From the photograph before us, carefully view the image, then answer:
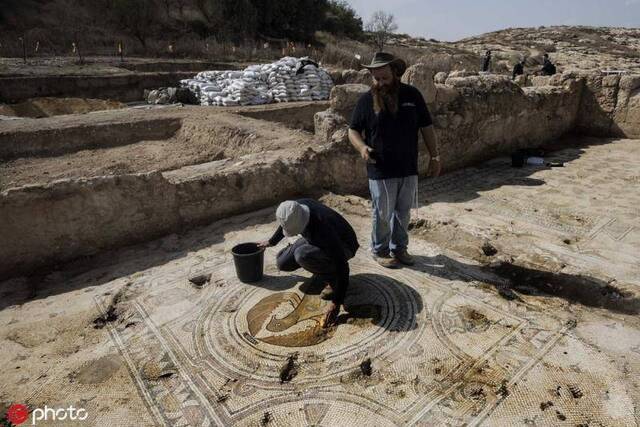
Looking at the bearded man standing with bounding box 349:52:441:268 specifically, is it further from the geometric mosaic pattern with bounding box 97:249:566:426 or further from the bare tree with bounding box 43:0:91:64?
the bare tree with bounding box 43:0:91:64

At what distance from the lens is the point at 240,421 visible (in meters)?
2.29

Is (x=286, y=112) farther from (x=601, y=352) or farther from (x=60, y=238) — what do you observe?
(x=601, y=352)

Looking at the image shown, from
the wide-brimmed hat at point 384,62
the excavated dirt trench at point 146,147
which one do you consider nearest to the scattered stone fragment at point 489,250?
the wide-brimmed hat at point 384,62

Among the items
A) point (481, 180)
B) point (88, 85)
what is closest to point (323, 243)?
point (481, 180)

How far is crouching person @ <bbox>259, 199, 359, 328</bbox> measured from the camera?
294 centimetres

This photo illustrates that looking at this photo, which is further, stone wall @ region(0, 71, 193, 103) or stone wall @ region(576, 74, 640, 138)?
stone wall @ region(0, 71, 193, 103)

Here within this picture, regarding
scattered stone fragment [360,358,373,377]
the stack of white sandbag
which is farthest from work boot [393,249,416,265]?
the stack of white sandbag

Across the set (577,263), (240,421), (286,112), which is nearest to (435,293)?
(577,263)

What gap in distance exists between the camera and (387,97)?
336 centimetres

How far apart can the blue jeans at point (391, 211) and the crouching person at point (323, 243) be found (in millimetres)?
459

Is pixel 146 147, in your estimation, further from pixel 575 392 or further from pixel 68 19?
pixel 68 19

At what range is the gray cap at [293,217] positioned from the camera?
2.93 m

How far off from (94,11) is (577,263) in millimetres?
31213

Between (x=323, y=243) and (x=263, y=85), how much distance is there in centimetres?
1073
